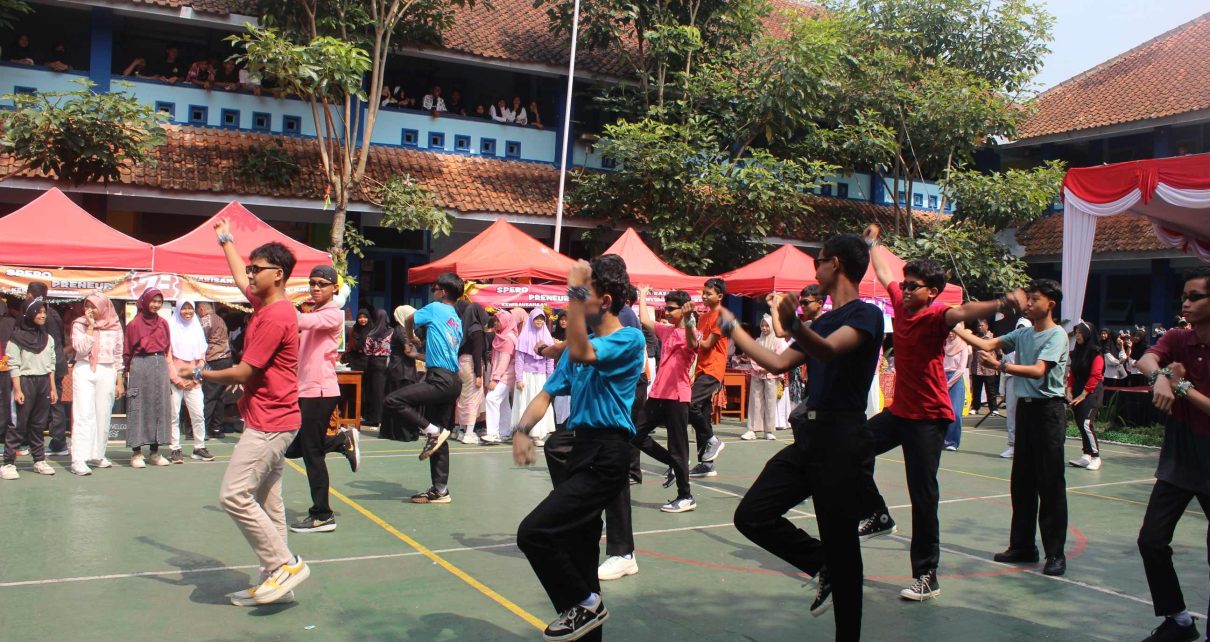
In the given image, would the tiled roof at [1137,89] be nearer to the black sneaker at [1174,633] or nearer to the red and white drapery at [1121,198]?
the red and white drapery at [1121,198]

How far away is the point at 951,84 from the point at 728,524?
16.0 m

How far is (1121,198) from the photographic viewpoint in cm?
1177

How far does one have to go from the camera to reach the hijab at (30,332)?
9031 mm

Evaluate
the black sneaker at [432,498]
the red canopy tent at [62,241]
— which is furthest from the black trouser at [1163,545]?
the red canopy tent at [62,241]

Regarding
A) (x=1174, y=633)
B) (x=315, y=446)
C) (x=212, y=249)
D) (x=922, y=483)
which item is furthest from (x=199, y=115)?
(x=1174, y=633)

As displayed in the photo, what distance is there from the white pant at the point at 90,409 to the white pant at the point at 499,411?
4444 mm

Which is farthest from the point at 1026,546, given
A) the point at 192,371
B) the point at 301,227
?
the point at 301,227

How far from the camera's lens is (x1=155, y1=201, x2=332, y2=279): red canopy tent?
1141cm

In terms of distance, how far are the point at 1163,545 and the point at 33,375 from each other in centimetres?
909

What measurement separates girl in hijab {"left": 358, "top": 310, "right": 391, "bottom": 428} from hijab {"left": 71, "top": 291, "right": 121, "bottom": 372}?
4273mm

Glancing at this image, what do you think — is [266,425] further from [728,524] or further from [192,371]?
[728,524]

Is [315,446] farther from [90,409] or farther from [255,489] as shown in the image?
[90,409]

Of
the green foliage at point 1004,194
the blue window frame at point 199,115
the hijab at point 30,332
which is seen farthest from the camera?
the green foliage at point 1004,194

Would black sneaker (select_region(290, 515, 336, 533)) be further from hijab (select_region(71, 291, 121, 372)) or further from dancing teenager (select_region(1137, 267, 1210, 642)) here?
dancing teenager (select_region(1137, 267, 1210, 642))
